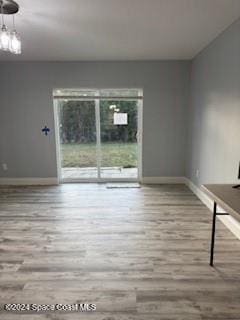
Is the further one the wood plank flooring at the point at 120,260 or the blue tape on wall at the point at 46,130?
the blue tape on wall at the point at 46,130

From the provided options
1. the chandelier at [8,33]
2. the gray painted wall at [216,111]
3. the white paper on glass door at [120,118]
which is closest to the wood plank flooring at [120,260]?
the gray painted wall at [216,111]

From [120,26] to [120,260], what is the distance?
2.73 meters

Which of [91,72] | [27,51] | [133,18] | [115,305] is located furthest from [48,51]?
[115,305]

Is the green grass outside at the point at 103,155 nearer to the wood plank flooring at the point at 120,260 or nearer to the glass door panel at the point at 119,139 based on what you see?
the glass door panel at the point at 119,139

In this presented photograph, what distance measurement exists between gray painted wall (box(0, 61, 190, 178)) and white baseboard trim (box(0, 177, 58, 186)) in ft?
0.29

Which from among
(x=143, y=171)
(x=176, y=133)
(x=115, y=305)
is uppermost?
(x=176, y=133)

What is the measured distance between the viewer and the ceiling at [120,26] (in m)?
2.50

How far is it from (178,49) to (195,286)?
357cm

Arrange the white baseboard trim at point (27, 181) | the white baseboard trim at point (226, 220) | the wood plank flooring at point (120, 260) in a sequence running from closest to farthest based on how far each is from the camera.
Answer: the wood plank flooring at point (120, 260)
the white baseboard trim at point (226, 220)
the white baseboard trim at point (27, 181)

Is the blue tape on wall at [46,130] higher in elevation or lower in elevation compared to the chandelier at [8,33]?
lower

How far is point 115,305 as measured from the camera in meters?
1.88

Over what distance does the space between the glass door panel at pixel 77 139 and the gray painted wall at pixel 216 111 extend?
6.76 feet

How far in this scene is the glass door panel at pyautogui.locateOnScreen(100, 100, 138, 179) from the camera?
517 cm

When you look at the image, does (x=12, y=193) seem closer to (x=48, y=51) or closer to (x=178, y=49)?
(x=48, y=51)
